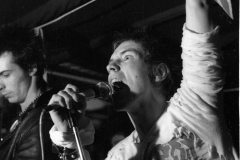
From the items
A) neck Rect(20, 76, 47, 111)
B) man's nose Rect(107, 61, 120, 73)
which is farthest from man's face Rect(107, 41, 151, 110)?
neck Rect(20, 76, 47, 111)

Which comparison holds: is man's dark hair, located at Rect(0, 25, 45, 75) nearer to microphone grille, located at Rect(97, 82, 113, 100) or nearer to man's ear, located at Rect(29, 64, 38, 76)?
man's ear, located at Rect(29, 64, 38, 76)

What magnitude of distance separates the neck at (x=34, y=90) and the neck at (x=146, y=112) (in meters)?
0.43

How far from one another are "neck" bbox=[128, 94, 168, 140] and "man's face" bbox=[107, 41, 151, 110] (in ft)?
0.10

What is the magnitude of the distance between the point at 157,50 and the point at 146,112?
215 mm

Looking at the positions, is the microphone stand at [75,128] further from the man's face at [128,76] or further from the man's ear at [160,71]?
the man's ear at [160,71]

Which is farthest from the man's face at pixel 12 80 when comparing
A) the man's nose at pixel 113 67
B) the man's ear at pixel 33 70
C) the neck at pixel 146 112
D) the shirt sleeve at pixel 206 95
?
the shirt sleeve at pixel 206 95

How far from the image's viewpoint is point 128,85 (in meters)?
1.39

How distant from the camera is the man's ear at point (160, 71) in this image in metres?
1.37

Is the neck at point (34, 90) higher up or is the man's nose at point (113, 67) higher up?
the man's nose at point (113, 67)

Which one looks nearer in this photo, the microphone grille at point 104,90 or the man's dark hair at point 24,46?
the microphone grille at point 104,90

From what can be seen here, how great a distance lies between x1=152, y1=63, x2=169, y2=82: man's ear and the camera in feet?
4.50

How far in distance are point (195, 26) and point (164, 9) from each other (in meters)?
0.17

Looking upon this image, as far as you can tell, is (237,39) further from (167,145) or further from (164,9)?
(167,145)

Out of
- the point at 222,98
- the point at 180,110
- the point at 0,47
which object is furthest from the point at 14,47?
the point at 222,98
